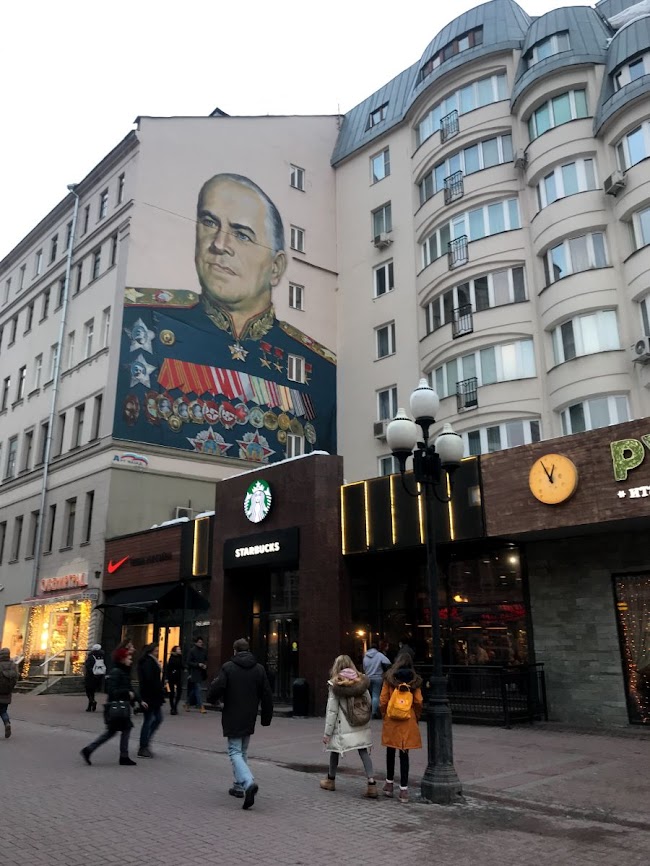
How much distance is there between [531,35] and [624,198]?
8282 mm

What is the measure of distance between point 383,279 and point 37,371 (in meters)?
17.6

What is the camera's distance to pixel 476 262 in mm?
25875

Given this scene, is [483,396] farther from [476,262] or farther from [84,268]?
[84,268]

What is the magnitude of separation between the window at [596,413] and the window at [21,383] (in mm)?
26698

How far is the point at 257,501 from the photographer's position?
67.8ft

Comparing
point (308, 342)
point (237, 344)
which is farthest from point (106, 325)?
point (308, 342)

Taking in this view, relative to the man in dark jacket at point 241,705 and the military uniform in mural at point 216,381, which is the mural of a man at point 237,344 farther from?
the man in dark jacket at point 241,705

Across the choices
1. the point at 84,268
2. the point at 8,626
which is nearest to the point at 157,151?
the point at 84,268

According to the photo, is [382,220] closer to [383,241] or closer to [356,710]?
[383,241]

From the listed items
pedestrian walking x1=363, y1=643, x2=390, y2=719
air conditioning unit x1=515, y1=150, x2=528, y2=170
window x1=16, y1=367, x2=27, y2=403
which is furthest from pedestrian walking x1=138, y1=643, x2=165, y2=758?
window x1=16, y1=367, x2=27, y2=403

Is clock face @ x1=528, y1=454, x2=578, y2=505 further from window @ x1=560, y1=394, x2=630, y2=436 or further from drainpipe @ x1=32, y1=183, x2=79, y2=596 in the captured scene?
drainpipe @ x1=32, y1=183, x2=79, y2=596

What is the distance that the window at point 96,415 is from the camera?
94.8ft

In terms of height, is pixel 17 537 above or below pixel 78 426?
below

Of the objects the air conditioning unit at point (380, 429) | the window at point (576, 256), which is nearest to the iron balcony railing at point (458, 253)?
the window at point (576, 256)
